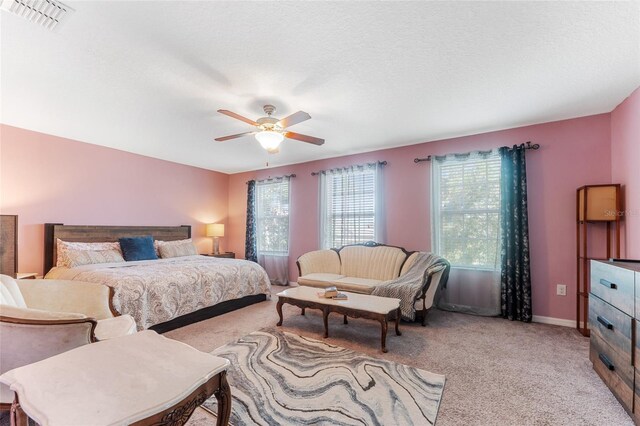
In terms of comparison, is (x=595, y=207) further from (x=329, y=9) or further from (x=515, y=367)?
(x=329, y=9)

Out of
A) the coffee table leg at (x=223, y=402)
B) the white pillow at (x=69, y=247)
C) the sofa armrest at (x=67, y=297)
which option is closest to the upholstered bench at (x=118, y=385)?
the coffee table leg at (x=223, y=402)

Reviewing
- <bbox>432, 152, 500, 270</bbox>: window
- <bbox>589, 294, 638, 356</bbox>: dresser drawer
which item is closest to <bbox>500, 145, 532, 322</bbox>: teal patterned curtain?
<bbox>432, 152, 500, 270</bbox>: window

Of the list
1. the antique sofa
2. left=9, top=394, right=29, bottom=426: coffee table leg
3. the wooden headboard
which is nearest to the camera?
left=9, top=394, right=29, bottom=426: coffee table leg

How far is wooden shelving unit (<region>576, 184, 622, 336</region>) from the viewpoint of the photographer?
3.04 metres

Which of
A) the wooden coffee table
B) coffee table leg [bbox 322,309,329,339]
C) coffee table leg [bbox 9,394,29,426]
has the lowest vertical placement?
coffee table leg [bbox 322,309,329,339]

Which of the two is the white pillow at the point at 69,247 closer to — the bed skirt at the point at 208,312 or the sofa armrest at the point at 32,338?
the bed skirt at the point at 208,312

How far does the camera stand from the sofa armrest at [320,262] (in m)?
4.75

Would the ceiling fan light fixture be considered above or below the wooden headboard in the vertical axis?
above

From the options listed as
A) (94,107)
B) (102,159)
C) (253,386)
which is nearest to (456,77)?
(253,386)

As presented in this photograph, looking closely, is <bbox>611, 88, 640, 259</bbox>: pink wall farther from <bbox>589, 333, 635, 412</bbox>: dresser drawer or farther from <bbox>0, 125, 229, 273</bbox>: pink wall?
<bbox>0, 125, 229, 273</bbox>: pink wall

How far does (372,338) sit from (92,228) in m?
4.47

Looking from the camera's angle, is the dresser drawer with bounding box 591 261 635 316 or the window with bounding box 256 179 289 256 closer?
the dresser drawer with bounding box 591 261 635 316

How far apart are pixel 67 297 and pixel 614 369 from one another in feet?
13.4

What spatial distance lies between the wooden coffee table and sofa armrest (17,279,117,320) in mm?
1732
